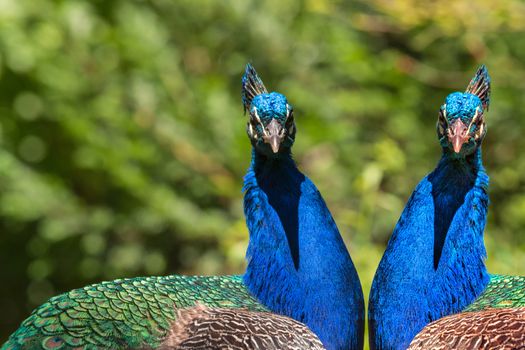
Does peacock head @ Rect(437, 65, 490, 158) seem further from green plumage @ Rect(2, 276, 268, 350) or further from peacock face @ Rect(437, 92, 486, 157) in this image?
green plumage @ Rect(2, 276, 268, 350)

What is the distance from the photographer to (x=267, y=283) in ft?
11.3

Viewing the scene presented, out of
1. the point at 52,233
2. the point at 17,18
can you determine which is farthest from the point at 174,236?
the point at 17,18

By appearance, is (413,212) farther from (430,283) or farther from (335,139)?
(335,139)

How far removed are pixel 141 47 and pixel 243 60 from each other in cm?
73

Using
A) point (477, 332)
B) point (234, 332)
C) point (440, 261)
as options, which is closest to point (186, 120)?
point (440, 261)

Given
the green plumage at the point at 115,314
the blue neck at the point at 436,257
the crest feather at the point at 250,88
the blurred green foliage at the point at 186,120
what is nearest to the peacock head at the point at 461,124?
the blue neck at the point at 436,257

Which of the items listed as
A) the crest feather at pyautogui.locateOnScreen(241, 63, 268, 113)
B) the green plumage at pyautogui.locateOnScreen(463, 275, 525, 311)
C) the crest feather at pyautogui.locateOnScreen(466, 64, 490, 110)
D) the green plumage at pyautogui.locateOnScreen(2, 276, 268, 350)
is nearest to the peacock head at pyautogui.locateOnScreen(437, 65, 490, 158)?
the crest feather at pyautogui.locateOnScreen(466, 64, 490, 110)

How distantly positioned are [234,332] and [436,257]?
0.89m

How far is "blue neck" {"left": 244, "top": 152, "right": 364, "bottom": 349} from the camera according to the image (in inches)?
133

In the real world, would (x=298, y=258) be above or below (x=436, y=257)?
below

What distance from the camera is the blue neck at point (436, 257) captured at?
11.1 feet

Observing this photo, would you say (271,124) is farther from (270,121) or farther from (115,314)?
(115,314)

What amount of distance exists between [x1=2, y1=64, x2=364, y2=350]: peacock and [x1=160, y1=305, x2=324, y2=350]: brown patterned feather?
0.04m

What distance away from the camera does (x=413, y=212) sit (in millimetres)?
3484
